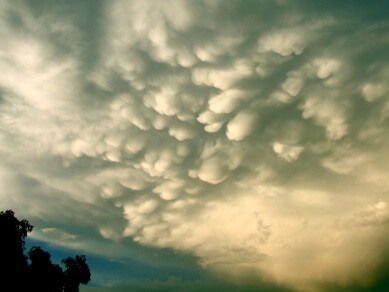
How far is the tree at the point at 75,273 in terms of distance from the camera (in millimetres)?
60688

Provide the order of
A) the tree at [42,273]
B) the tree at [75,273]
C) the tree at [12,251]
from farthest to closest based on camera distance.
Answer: the tree at [75,273]
the tree at [42,273]
the tree at [12,251]

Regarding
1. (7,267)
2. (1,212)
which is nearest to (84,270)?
(7,267)

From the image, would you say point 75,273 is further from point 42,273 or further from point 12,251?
point 12,251

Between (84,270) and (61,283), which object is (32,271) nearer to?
(61,283)

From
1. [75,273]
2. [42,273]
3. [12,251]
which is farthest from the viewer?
[75,273]

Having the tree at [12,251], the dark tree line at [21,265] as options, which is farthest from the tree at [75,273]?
the tree at [12,251]

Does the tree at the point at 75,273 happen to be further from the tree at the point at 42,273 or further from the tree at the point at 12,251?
the tree at the point at 12,251

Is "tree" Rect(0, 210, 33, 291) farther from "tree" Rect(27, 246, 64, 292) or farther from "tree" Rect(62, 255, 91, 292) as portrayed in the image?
"tree" Rect(62, 255, 91, 292)

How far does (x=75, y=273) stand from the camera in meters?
61.5

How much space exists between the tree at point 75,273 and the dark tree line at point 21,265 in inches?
48.1

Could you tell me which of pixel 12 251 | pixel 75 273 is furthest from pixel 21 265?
pixel 75 273

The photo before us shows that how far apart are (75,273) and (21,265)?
13.4 meters

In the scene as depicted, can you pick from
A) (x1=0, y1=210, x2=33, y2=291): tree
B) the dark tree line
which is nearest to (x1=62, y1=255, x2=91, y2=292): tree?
the dark tree line

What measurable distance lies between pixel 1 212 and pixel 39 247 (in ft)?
36.2
